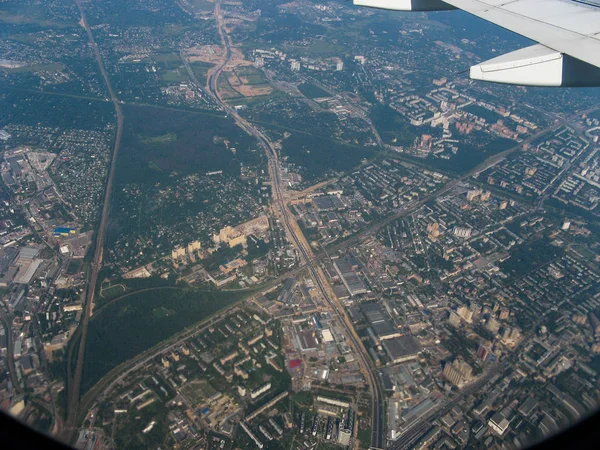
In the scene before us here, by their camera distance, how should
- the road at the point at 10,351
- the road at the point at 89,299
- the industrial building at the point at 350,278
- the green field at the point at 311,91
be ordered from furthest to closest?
1. the green field at the point at 311,91
2. the industrial building at the point at 350,278
3. the road at the point at 10,351
4. the road at the point at 89,299

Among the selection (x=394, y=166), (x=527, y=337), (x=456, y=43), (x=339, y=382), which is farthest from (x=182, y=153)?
(x=456, y=43)

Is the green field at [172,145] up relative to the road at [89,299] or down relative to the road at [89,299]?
down

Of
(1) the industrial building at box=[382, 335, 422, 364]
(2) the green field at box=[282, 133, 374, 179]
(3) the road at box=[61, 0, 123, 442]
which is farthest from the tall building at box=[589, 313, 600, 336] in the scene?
(3) the road at box=[61, 0, 123, 442]

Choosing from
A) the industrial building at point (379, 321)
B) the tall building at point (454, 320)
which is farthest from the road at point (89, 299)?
the tall building at point (454, 320)

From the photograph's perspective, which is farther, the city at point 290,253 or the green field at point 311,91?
the green field at point 311,91

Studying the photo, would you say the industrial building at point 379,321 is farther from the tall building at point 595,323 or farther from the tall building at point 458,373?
the tall building at point 595,323

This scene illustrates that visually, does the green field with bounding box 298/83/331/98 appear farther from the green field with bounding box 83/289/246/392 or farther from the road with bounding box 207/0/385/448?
the green field with bounding box 83/289/246/392

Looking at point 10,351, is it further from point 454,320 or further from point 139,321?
point 454,320

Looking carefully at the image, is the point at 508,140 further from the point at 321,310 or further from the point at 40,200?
the point at 40,200
